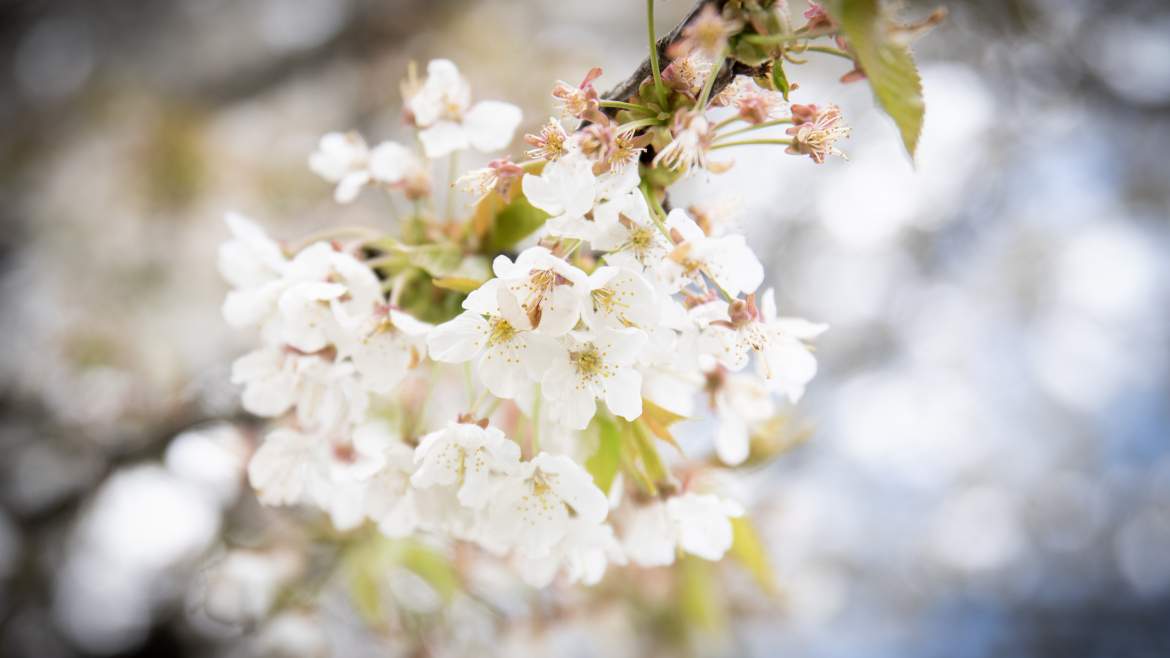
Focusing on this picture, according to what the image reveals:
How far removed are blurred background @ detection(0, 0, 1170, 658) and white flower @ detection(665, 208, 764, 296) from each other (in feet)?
0.26

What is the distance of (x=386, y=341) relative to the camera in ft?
1.70

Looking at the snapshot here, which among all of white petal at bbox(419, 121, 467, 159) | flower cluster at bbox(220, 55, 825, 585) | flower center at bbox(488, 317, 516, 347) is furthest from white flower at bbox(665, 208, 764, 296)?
white petal at bbox(419, 121, 467, 159)

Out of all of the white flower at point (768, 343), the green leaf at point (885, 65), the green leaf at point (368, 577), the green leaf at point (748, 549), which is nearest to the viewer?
the green leaf at point (885, 65)

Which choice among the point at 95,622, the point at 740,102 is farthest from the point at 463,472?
the point at 95,622

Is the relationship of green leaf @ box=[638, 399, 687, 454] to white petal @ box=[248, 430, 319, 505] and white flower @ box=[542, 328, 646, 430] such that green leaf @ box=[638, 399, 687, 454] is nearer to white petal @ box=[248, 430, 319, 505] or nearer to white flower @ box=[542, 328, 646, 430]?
white flower @ box=[542, 328, 646, 430]

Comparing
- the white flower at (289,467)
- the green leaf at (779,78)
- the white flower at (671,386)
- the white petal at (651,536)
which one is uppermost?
the green leaf at (779,78)

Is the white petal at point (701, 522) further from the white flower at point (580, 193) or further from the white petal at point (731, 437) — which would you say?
the white flower at point (580, 193)

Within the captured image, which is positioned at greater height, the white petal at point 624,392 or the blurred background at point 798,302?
the white petal at point 624,392

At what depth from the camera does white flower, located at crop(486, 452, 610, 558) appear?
18.8 inches

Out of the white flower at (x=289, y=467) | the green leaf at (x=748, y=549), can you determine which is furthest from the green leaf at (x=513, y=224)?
the green leaf at (x=748, y=549)

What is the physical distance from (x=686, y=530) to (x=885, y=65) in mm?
369

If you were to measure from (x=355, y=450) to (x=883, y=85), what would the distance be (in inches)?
17.5

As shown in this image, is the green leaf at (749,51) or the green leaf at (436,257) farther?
the green leaf at (436,257)

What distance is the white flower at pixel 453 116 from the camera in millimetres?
578
